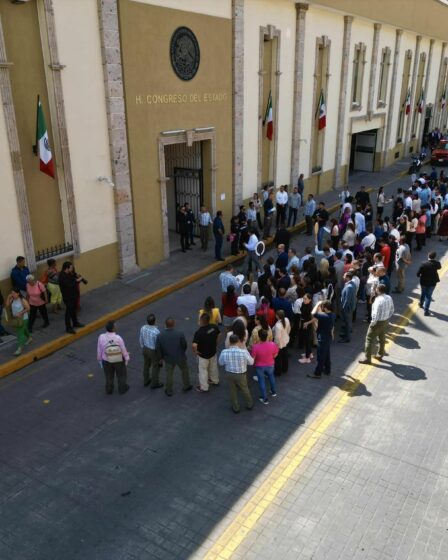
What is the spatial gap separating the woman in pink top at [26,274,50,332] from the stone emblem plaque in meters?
7.49

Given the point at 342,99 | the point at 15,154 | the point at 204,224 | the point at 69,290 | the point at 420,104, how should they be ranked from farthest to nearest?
the point at 420,104 → the point at 342,99 → the point at 204,224 → the point at 69,290 → the point at 15,154

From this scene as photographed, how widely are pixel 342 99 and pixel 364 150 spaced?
26.7ft

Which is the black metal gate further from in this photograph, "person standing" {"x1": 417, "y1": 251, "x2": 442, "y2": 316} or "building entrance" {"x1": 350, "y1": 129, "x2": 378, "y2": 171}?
"building entrance" {"x1": 350, "y1": 129, "x2": 378, "y2": 171}

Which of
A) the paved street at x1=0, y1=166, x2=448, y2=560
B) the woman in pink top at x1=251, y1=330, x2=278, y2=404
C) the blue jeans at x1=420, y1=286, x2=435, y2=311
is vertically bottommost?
the paved street at x1=0, y1=166, x2=448, y2=560

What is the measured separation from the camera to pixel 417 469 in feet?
23.6

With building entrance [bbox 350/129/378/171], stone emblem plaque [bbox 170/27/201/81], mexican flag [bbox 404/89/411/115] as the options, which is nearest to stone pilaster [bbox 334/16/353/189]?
building entrance [bbox 350/129/378/171]

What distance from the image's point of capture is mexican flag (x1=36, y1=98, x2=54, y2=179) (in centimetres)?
1080

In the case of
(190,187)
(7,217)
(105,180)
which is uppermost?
(105,180)

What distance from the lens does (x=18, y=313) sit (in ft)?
32.3

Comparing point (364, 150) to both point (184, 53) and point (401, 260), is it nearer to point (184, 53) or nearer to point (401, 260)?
point (184, 53)

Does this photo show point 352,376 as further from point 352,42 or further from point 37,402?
point 352,42

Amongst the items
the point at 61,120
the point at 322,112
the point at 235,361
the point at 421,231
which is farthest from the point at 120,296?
the point at 322,112

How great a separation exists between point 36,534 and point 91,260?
7910 millimetres

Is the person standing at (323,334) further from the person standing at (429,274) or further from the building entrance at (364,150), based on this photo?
the building entrance at (364,150)
